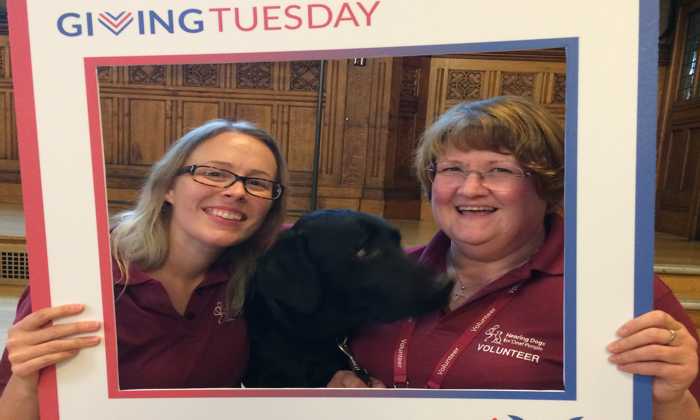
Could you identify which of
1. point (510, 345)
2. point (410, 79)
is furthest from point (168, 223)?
point (510, 345)

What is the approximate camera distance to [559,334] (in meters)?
0.56

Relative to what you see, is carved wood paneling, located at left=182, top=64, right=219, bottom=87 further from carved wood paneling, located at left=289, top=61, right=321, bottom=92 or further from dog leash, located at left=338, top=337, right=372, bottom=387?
dog leash, located at left=338, top=337, right=372, bottom=387

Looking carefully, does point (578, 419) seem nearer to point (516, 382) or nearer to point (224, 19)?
point (516, 382)

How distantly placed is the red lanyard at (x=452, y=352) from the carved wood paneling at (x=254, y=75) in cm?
38

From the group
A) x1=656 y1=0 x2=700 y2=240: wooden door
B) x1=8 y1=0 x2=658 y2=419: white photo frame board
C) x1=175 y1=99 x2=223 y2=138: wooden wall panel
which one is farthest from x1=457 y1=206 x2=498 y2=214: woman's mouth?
x1=656 y1=0 x2=700 y2=240: wooden door

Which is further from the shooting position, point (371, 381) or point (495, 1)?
point (371, 381)

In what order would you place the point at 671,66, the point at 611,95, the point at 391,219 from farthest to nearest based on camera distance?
the point at 671,66 → the point at 391,219 → the point at 611,95

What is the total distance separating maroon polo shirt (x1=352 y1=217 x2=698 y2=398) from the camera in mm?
568

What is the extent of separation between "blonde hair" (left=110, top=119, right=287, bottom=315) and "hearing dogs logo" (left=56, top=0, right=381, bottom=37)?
0.12m

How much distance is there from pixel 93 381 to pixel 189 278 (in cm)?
16

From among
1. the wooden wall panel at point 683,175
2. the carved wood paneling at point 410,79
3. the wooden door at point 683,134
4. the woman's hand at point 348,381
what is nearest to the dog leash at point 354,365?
the woman's hand at point 348,381

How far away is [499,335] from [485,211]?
158 millimetres

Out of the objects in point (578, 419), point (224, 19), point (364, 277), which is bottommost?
point (578, 419)

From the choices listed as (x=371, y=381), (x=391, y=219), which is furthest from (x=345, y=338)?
(x=391, y=219)
